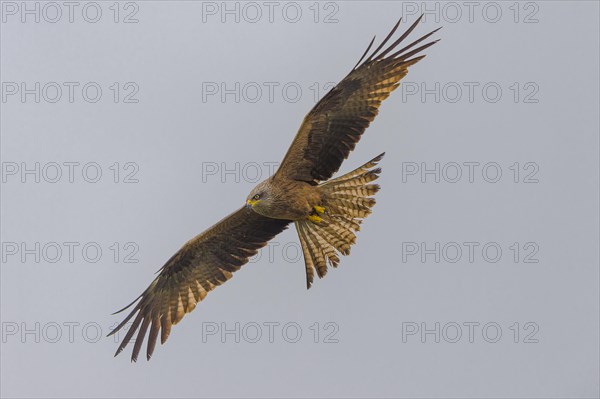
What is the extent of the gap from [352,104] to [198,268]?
2842 millimetres

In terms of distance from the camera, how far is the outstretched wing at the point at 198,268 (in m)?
12.3

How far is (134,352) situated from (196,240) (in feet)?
4.90

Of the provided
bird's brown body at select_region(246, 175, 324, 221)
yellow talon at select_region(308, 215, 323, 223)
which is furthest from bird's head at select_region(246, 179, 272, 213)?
yellow talon at select_region(308, 215, 323, 223)

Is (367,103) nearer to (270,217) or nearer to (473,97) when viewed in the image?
(270,217)

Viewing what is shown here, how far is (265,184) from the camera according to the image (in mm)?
11578

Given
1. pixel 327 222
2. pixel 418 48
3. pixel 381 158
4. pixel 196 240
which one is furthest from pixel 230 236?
pixel 418 48

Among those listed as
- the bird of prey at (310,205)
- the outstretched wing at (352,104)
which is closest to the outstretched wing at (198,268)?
the bird of prey at (310,205)

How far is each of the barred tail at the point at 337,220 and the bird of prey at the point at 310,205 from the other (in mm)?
11

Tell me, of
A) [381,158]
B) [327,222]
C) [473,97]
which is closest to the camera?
[381,158]

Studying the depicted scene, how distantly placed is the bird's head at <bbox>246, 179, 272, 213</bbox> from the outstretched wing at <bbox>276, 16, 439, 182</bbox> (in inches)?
11.0

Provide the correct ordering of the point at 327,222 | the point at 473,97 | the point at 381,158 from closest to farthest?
the point at 381,158, the point at 327,222, the point at 473,97

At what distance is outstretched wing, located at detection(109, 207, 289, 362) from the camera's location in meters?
12.3

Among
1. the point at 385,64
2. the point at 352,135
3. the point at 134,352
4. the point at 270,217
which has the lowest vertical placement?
the point at 134,352

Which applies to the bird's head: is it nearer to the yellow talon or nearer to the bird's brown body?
the bird's brown body
